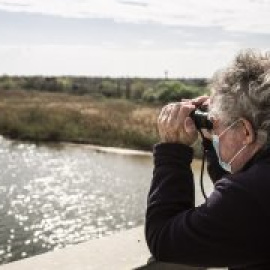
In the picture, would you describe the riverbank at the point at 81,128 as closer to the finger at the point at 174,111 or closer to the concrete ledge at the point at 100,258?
the concrete ledge at the point at 100,258

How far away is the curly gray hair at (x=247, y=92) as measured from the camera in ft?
3.00

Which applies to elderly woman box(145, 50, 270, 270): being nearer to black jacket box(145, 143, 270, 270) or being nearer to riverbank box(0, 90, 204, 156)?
black jacket box(145, 143, 270, 270)

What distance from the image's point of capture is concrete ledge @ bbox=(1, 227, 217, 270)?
1.52m

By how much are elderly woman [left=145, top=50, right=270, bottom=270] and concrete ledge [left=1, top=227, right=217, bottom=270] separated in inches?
22.8

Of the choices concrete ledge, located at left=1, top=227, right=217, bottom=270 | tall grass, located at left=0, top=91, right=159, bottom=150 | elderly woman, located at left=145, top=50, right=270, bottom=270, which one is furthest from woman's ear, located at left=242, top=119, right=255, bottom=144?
tall grass, located at left=0, top=91, right=159, bottom=150

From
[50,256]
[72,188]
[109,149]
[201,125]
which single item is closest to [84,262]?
[50,256]

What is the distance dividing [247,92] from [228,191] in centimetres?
15

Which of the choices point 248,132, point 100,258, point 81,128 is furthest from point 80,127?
point 248,132

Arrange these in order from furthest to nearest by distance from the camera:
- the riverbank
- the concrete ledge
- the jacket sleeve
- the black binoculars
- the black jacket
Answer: the riverbank → the concrete ledge → the jacket sleeve → the black binoculars → the black jacket

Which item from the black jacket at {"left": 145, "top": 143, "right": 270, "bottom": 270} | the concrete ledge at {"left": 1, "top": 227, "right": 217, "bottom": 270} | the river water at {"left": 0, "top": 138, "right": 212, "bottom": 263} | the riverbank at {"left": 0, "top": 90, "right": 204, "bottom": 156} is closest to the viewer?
the black jacket at {"left": 145, "top": 143, "right": 270, "bottom": 270}

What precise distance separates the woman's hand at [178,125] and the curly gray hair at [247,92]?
0.10 metres

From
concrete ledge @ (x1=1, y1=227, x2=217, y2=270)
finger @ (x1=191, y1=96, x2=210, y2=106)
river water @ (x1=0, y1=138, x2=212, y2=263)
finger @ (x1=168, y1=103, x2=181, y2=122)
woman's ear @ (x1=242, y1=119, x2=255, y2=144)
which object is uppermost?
finger @ (x1=191, y1=96, x2=210, y2=106)

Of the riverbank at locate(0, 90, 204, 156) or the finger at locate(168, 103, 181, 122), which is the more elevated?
the finger at locate(168, 103, 181, 122)

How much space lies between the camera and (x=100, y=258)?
5.19 feet
